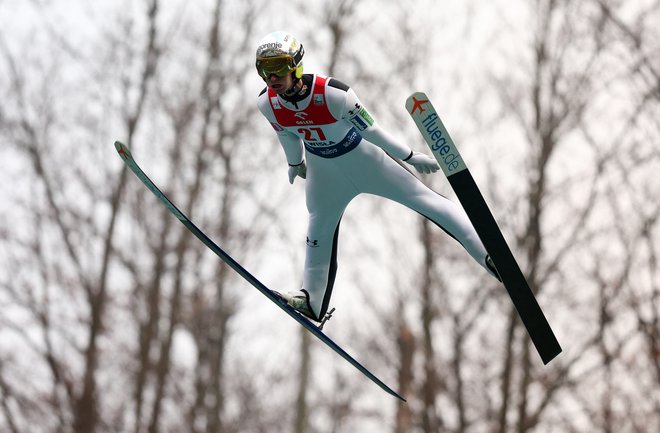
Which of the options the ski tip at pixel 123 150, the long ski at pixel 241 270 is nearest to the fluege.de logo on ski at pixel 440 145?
the long ski at pixel 241 270

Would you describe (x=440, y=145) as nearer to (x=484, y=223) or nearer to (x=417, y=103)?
(x=417, y=103)

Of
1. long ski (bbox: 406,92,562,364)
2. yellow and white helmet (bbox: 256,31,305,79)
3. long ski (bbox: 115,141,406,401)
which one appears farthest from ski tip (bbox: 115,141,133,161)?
long ski (bbox: 406,92,562,364)

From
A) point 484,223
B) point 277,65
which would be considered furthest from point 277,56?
point 484,223

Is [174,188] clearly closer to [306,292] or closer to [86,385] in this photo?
[86,385]

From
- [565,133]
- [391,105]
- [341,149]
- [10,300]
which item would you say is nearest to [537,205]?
[565,133]

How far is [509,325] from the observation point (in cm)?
1525

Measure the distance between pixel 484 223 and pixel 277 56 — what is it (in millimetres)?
1442

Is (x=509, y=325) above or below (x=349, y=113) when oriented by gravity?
above

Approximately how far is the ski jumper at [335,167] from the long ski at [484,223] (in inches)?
7.6

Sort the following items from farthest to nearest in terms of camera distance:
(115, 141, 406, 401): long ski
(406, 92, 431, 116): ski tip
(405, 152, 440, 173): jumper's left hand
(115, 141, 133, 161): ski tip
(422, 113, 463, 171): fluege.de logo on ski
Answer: (115, 141, 133, 161): ski tip → (115, 141, 406, 401): long ski → (405, 152, 440, 173): jumper's left hand → (422, 113, 463, 171): fluege.de logo on ski → (406, 92, 431, 116): ski tip

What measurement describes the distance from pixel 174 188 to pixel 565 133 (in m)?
6.07

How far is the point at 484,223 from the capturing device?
553cm

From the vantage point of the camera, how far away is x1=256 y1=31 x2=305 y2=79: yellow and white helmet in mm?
5281

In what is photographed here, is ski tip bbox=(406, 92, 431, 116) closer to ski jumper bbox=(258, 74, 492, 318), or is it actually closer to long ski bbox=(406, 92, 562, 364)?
long ski bbox=(406, 92, 562, 364)
